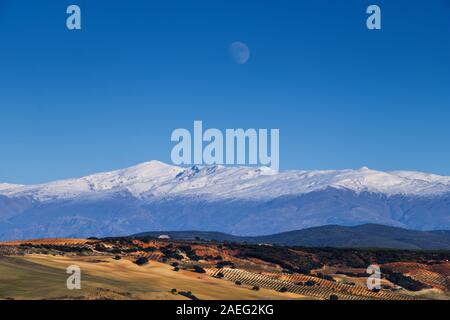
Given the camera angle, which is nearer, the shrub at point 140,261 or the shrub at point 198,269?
the shrub at point 198,269

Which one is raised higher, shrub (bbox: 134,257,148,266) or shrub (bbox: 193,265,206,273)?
shrub (bbox: 134,257,148,266)

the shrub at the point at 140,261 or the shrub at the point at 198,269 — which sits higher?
the shrub at the point at 140,261

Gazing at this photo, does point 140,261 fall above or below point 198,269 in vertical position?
above

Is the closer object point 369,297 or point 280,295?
point 280,295

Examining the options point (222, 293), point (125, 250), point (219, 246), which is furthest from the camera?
point (219, 246)

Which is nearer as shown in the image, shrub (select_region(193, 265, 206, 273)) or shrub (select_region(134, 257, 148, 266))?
shrub (select_region(193, 265, 206, 273))

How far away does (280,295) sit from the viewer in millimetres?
81188

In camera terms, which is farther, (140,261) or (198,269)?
(140,261)
